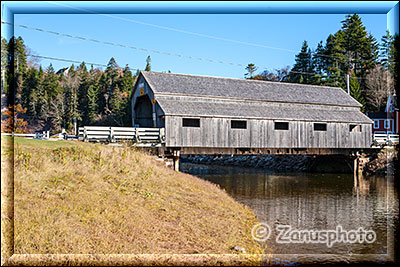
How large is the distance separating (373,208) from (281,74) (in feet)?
144

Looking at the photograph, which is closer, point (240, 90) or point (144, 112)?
point (144, 112)

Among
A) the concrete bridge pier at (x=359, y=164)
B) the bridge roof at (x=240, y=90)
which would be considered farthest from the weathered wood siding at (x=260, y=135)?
the bridge roof at (x=240, y=90)

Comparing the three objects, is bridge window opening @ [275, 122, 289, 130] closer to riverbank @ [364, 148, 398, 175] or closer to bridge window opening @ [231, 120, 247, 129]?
bridge window opening @ [231, 120, 247, 129]

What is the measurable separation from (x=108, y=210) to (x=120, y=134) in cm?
1150

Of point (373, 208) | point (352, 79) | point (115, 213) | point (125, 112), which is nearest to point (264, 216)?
point (373, 208)

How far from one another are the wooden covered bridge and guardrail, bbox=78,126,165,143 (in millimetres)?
550

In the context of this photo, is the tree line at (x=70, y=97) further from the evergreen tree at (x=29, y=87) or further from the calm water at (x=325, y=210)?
the calm water at (x=325, y=210)

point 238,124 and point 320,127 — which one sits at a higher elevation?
point 238,124

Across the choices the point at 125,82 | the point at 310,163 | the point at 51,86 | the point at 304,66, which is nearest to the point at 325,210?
the point at 310,163

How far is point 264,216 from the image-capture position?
587 inches

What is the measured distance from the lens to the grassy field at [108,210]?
8531 mm

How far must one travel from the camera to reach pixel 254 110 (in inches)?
1049

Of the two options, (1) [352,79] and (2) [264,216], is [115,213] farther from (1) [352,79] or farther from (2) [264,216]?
(1) [352,79]

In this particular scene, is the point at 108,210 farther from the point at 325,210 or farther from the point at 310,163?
the point at 310,163
